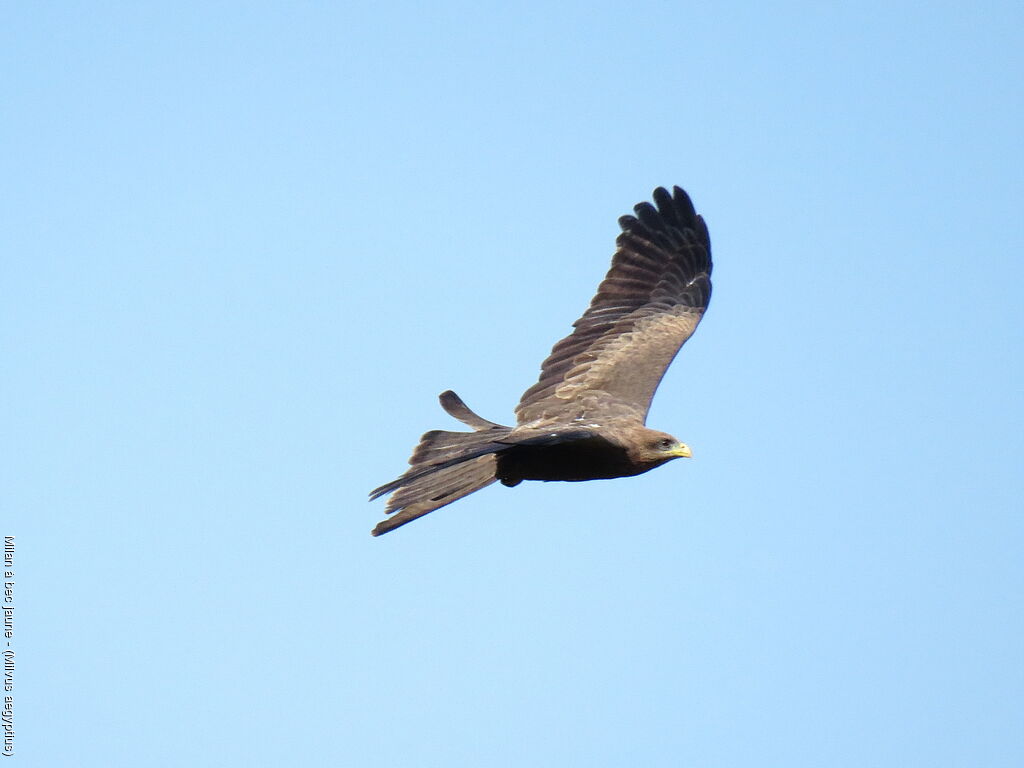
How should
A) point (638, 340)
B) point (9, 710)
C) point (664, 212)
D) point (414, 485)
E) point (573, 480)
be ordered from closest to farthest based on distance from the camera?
point (414, 485) → point (573, 480) → point (9, 710) → point (638, 340) → point (664, 212)

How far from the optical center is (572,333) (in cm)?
1183

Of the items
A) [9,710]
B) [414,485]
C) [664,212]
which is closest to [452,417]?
[414,485]

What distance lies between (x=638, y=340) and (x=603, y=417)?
150 centimetres

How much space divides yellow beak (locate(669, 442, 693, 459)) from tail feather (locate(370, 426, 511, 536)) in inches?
49.1

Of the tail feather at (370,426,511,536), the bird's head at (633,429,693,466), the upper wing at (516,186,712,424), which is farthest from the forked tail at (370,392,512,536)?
the upper wing at (516,186,712,424)

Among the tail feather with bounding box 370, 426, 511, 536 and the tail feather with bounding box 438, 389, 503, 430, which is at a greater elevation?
the tail feather with bounding box 438, 389, 503, 430

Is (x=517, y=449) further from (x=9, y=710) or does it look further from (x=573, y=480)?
(x=9, y=710)

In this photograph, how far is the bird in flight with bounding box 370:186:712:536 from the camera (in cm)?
923

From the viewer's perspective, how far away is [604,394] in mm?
11023

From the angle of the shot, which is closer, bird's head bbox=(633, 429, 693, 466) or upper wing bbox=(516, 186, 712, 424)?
bird's head bbox=(633, 429, 693, 466)

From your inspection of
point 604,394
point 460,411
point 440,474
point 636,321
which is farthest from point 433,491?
point 636,321

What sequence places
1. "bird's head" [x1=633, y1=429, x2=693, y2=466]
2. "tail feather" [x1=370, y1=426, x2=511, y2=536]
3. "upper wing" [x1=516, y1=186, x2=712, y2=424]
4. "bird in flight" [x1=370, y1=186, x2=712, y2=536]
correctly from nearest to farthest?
1. "tail feather" [x1=370, y1=426, x2=511, y2=536]
2. "bird in flight" [x1=370, y1=186, x2=712, y2=536]
3. "bird's head" [x1=633, y1=429, x2=693, y2=466]
4. "upper wing" [x1=516, y1=186, x2=712, y2=424]

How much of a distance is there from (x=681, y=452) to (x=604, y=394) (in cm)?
133

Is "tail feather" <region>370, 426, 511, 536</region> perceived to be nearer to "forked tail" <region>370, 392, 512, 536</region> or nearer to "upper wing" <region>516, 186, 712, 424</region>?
"forked tail" <region>370, 392, 512, 536</region>
